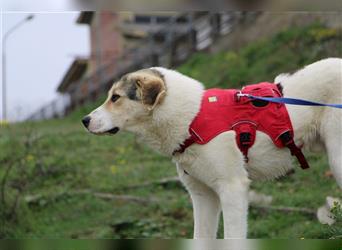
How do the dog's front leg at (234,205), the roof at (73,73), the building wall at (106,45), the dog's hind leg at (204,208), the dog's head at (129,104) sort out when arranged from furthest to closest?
the roof at (73,73) → the building wall at (106,45) → the dog's hind leg at (204,208) → the dog's head at (129,104) → the dog's front leg at (234,205)

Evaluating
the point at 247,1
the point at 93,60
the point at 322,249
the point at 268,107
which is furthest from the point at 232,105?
the point at 93,60

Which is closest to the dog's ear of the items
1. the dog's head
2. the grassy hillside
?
Answer: the dog's head

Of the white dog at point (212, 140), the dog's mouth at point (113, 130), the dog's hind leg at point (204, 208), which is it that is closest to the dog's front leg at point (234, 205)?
the white dog at point (212, 140)

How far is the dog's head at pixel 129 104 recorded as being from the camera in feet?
17.3

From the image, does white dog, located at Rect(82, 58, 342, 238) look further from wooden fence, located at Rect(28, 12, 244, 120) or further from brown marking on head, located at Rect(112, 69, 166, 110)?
wooden fence, located at Rect(28, 12, 244, 120)

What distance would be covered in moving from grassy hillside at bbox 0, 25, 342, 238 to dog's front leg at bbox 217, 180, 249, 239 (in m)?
0.77

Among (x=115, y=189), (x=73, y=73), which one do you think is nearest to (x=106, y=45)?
(x=73, y=73)

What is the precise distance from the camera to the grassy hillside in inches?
334

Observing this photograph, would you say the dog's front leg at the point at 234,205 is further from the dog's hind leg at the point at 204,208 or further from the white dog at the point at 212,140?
the dog's hind leg at the point at 204,208

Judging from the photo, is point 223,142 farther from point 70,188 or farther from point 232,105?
point 70,188

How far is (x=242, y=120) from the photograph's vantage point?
522 cm

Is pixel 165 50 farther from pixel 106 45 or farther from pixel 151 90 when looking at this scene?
pixel 151 90

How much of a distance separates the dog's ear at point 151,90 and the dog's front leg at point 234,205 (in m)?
0.83

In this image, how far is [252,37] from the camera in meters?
19.6
